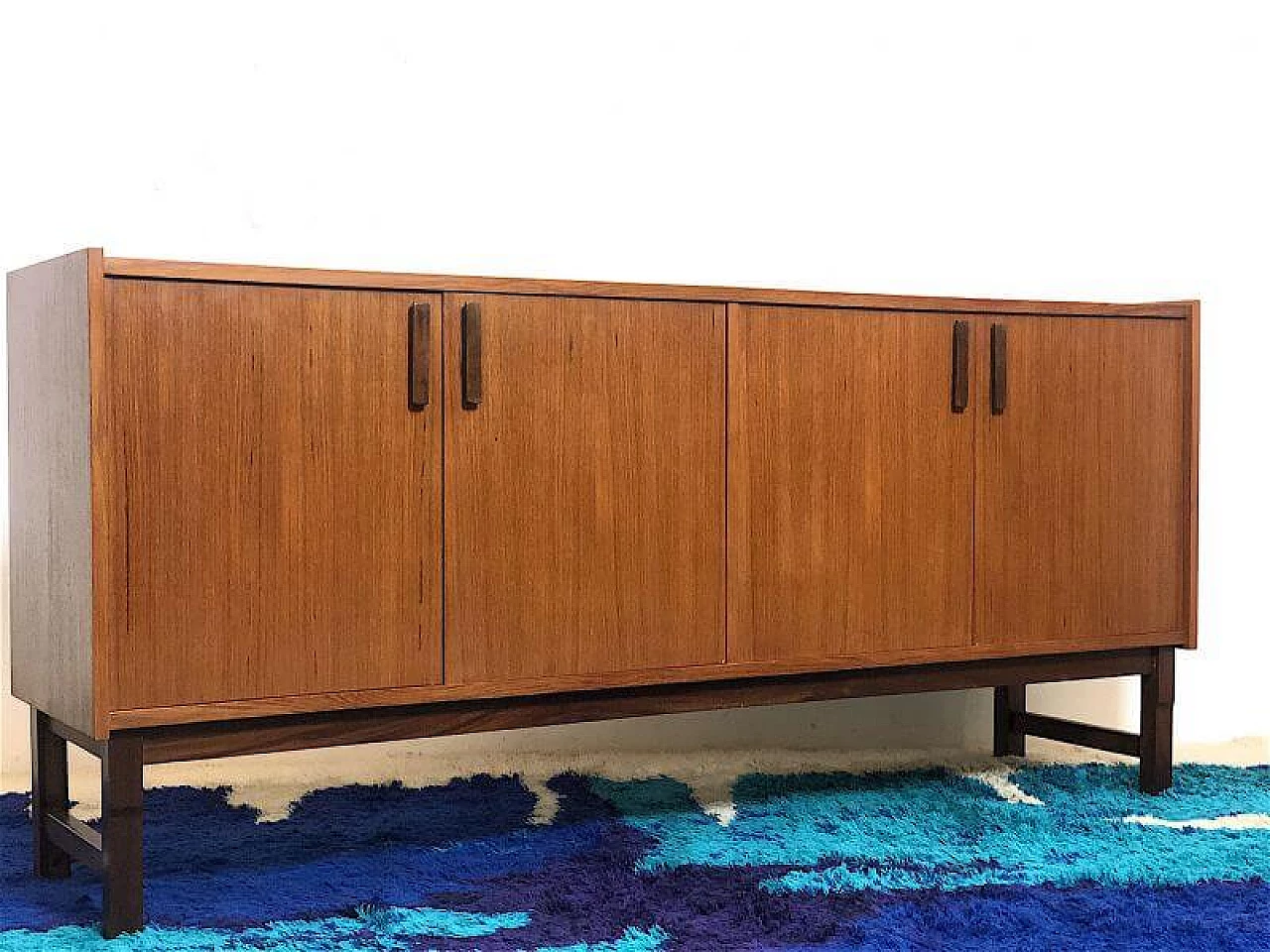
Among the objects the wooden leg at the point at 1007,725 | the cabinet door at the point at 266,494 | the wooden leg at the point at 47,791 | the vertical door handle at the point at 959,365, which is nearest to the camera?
the cabinet door at the point at 266,494

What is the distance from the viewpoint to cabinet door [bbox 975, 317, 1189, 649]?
2.76m

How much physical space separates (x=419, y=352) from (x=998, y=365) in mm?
991

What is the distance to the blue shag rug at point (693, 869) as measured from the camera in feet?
7.19

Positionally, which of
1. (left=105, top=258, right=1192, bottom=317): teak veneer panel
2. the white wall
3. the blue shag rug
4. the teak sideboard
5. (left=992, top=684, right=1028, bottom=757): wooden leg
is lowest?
the blue shag rug

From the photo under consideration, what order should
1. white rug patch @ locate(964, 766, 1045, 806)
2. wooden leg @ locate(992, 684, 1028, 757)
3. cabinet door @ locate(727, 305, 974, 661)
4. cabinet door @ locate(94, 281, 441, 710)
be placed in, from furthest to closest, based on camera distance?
1. wooden leg @ locate(992, 684, 1028, 757)
2. white rug patch @ locate(964, 766, 1045, 806)
3. cabinet door @ locate(727, 305, 974, 661)
4. cabinet door @ locate(94, 281, 441, 710)

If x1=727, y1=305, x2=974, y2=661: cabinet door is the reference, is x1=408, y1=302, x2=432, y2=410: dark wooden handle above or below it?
above

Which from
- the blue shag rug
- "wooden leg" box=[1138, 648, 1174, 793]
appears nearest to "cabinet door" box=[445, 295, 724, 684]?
the blue shag rug

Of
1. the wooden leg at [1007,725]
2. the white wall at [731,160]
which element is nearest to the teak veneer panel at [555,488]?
the wooden leg at [1007,725]

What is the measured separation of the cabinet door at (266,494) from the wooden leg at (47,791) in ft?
1.21

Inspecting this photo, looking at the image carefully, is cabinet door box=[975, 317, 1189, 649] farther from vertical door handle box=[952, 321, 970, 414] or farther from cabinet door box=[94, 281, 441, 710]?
cabinet door box=[94, 281, 441, 710]

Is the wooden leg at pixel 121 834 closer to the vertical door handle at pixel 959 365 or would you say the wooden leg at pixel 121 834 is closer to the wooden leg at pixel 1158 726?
the vertical door handle at pixel 959 365

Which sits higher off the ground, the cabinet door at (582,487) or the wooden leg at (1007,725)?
the cabinet door at (582,487)

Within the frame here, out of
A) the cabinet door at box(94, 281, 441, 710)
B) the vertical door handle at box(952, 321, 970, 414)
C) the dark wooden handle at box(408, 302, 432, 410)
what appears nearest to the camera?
the cabinet door at box(94, 281, 441, 710)

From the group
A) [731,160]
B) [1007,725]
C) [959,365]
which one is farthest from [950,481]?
[731,160]
